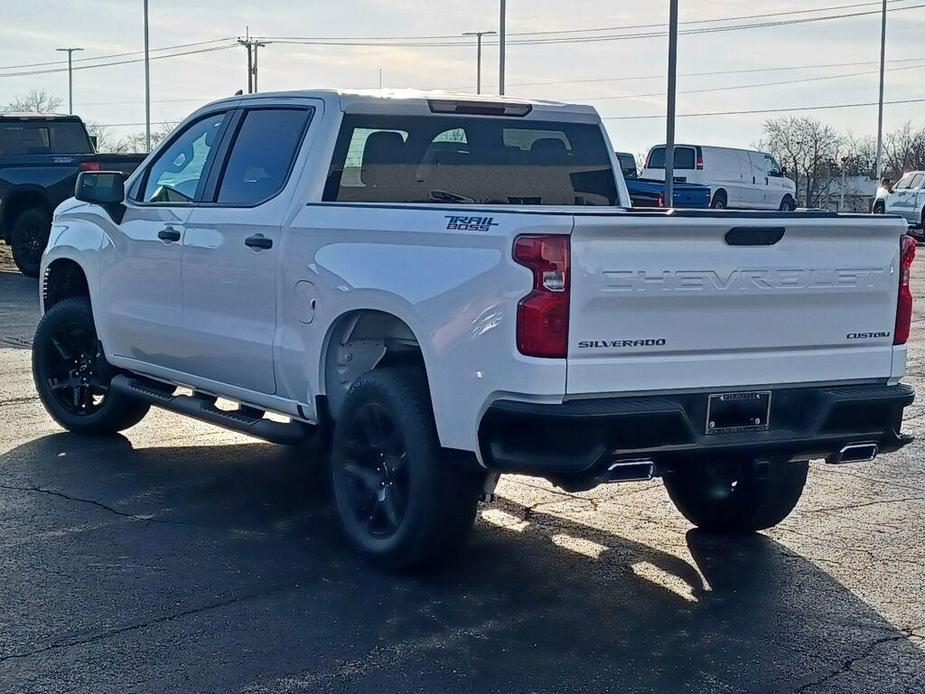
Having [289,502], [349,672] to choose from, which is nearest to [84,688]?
[349,672]

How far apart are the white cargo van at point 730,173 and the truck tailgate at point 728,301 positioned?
27.7 metres

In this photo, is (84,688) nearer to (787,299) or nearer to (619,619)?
(619,619)

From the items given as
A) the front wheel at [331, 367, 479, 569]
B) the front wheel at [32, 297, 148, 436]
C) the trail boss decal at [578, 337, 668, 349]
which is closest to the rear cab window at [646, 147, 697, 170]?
the front wheel at [32, 297, 148, 436]

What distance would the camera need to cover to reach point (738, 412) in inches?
201

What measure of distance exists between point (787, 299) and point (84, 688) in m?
2.89

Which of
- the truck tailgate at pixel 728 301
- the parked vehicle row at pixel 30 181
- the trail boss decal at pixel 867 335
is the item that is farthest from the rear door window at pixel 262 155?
the parked vehicle row at pixel 30 181

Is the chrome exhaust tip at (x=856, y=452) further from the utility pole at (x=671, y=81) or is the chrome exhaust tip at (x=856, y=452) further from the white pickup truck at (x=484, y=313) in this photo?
the utility pole at (x=671, y=81)

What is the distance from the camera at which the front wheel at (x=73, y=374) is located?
807 cm

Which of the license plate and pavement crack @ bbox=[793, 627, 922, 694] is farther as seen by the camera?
the license plate

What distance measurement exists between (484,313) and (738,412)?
105cm

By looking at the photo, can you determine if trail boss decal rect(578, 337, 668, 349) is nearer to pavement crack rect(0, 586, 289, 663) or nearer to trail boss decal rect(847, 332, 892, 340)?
trail boss decal rect(847, 332, 892, 340)

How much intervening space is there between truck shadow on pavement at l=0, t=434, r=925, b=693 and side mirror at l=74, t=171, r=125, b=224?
1662mm

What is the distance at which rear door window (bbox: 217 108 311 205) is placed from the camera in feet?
21.1

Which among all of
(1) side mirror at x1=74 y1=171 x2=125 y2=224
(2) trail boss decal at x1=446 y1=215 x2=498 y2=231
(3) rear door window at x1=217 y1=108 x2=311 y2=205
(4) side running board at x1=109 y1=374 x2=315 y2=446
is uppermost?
(3) rear door window at x1=217 y1=108 x2=311 y2=205
